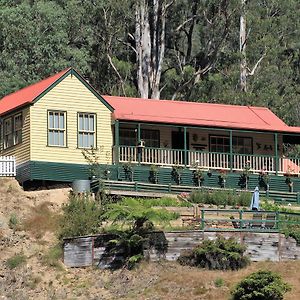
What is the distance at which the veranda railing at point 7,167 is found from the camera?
54.9 metres

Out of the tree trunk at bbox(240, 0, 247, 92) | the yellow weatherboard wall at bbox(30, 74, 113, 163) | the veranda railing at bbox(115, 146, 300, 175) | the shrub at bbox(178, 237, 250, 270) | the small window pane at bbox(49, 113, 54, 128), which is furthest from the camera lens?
the tree trunk at bbox(240, 0, 247, 92)

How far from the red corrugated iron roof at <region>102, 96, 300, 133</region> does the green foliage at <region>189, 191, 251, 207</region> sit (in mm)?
4168

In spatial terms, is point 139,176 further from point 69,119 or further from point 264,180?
point 264,180

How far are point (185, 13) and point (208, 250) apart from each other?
32277 millimetres

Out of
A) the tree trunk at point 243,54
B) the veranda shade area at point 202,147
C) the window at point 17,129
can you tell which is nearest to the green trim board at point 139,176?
the veranda shade area at point 202,147

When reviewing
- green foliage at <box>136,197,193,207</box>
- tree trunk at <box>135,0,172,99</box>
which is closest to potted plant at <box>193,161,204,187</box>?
green foliage at <box>136,197,193,207</box>

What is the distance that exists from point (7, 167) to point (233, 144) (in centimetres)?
1051

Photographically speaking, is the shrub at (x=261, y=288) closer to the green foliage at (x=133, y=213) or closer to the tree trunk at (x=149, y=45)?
the green foliage at (x=133, y=213)

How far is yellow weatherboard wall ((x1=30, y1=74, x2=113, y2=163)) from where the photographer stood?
54594 millimetres

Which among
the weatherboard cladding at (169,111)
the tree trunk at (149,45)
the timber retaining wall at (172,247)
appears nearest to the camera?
the timber retaining wall at (172,247)

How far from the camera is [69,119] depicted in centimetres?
5528

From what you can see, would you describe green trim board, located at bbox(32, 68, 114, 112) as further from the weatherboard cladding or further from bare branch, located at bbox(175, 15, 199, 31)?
bare branch, located at bbox(175, 15, 199, 31)

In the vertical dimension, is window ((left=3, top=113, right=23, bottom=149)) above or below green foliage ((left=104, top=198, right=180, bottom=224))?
above

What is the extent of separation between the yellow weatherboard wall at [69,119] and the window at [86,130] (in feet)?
0.56
